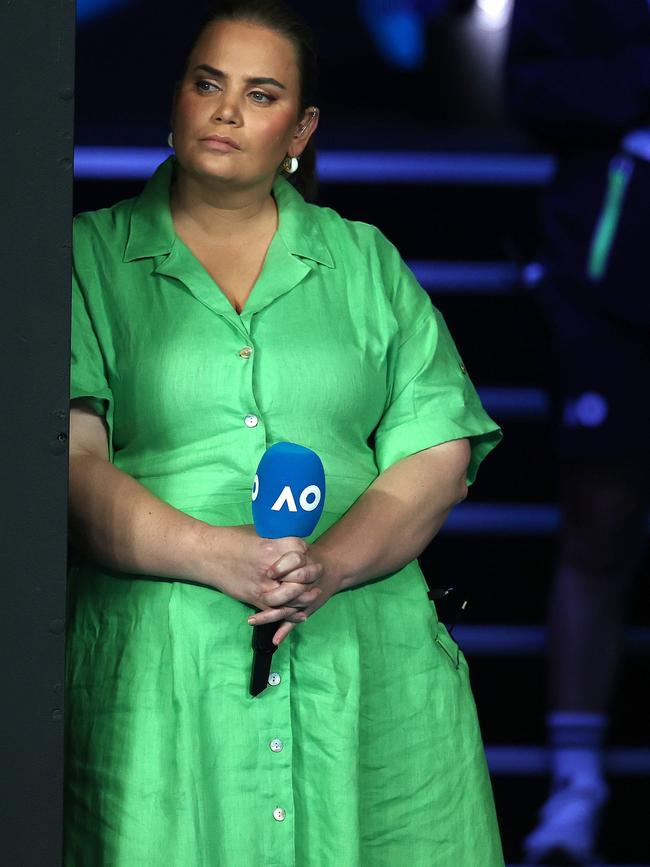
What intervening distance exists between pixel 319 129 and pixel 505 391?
33.9 inches

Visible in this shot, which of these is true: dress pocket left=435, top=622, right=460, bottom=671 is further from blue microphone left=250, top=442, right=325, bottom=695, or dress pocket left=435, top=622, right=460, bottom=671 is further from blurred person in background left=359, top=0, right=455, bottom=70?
blurred person in background left=359, top=0, right=455, bottom=70

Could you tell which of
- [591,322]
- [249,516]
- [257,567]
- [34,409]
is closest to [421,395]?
[249,516]

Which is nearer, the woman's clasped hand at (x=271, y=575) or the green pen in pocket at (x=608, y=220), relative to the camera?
the woman's clasped hand at (x=271, y=575)

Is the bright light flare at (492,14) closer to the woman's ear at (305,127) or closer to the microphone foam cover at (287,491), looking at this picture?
the woman's ear at (305,127)

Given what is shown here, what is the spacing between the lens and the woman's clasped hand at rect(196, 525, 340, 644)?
2.16m

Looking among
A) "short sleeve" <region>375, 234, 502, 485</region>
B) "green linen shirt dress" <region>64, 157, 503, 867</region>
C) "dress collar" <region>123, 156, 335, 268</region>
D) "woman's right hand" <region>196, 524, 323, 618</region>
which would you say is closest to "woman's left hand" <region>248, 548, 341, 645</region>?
"woman's right hand" <region>196, 524, 323, 618</region>

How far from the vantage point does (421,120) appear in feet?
15.6

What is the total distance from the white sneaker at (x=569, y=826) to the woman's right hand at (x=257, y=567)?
1911 millimetres

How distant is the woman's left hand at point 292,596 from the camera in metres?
2.16

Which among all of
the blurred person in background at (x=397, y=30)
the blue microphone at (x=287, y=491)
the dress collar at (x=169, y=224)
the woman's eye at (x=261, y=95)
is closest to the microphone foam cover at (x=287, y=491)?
the blue microphone at (x=287, y=491)

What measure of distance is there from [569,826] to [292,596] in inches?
78.8

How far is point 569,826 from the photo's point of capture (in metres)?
3.94

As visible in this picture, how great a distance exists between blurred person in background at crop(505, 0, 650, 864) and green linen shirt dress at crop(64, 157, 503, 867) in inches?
62.3

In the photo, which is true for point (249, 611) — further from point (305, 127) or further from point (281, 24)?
point (281, 24)
